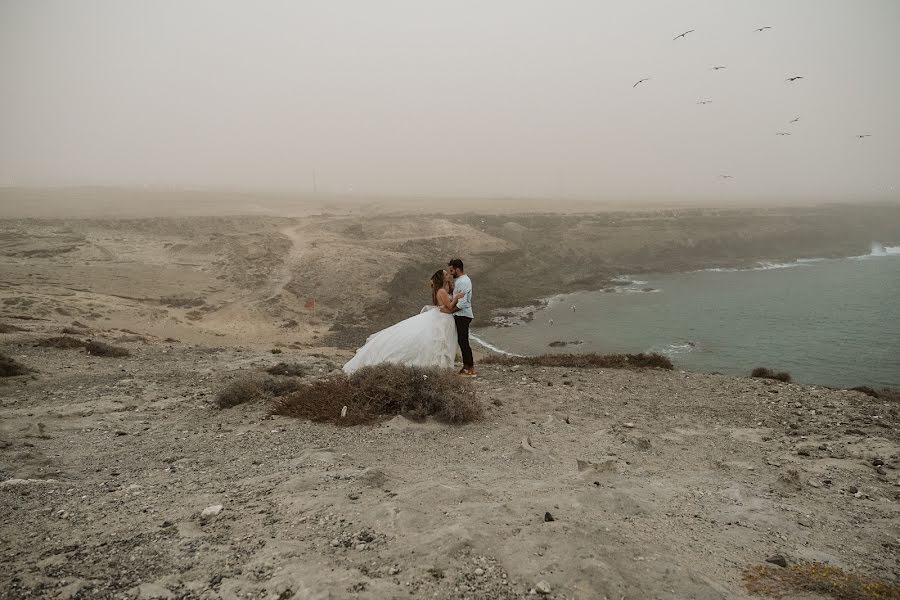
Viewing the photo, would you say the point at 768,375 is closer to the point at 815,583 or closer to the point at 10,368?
the point at 815,583

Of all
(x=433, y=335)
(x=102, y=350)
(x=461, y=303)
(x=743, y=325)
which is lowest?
(x=743, y=325)

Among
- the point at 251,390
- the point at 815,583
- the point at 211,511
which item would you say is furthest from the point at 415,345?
the point at 815,583

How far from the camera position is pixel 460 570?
4855 mm

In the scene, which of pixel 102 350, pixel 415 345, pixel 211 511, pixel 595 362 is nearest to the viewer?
pixel 211 511

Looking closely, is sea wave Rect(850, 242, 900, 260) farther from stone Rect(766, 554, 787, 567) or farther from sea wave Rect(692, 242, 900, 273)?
stone Rect(766, 554, 787, 567)

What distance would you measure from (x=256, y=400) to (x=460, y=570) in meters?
7.14

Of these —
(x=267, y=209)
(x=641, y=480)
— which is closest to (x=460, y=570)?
(x=641, y=480)

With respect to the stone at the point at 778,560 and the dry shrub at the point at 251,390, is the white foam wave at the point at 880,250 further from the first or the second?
the dry shrub at the point at 251,390

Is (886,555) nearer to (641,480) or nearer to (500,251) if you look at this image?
(641,480)

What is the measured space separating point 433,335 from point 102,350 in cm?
1054

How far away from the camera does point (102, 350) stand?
1503cm

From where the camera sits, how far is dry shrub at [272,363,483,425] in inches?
374

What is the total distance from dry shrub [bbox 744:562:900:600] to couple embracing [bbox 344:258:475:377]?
680 cm

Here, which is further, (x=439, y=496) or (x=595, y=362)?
(x=595, y=362)
